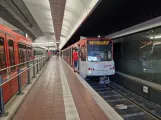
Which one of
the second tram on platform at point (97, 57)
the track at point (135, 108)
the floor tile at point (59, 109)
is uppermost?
the second tram on platform at point (97, 57)

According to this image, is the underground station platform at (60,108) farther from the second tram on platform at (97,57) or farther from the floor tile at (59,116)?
the second tram on platform at (97,57)

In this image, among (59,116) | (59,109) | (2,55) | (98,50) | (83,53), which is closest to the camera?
(59,116)

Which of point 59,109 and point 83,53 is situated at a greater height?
point 83,53

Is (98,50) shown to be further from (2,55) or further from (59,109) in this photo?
(2,55)

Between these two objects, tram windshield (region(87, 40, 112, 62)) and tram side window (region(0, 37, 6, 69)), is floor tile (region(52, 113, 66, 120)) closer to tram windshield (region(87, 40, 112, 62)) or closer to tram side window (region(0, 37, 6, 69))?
tram side window (region(0, 37, 6, 69))

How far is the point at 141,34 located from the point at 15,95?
676cm

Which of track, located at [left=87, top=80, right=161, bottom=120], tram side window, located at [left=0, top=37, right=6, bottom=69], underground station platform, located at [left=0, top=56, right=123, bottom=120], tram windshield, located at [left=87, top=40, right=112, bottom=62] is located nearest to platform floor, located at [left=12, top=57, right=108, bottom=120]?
underground station platform, located at [left=0, top=56, right=123, bottom=120]

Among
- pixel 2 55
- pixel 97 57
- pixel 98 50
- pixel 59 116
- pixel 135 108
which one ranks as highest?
pixel 98 50

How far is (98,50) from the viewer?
10.1 meters

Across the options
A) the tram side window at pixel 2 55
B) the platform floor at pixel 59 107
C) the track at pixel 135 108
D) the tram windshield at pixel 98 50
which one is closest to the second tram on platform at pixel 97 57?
the tram windshield at pixel 98 50

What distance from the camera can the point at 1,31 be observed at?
4.59 metres

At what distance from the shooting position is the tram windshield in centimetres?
999

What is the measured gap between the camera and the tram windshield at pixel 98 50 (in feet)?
32.8

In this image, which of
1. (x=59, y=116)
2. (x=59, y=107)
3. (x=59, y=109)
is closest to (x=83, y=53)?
(x=59, y=107)
